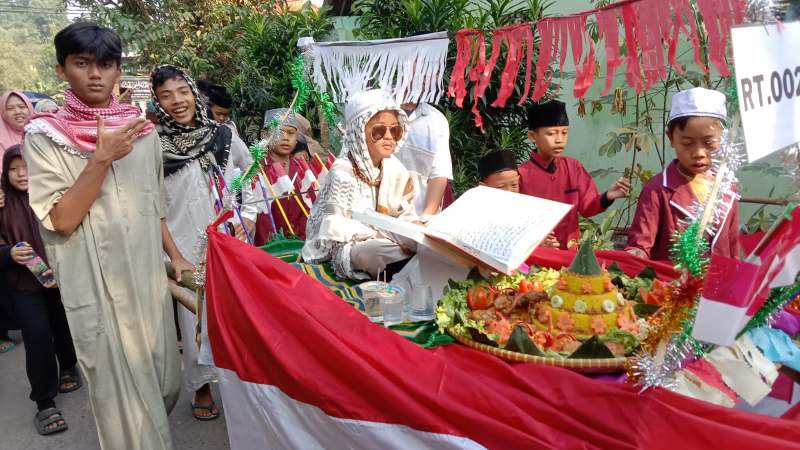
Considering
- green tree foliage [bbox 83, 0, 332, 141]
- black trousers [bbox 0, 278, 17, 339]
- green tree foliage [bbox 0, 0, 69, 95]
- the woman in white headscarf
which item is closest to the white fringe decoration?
the woman in white headscarf

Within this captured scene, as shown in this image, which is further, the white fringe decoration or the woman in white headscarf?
the white fringe decoration

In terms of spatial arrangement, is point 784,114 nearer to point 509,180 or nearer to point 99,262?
point 509,180

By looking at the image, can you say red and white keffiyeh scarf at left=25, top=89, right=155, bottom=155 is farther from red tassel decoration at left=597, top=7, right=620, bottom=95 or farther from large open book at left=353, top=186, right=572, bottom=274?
red tassel decoration at left=597, top=7, right=620, bottom=95

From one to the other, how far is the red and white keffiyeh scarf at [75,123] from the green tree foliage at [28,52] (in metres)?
24.2

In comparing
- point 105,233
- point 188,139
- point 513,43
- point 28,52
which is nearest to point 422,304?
point 105,233

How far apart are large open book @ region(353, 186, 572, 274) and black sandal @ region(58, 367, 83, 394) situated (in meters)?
2.67

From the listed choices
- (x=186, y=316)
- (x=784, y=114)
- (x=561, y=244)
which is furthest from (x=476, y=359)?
(x=186, y=316)

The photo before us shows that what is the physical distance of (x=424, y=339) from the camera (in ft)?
6.72

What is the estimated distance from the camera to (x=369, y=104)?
114 inches

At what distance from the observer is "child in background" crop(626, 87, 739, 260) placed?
2.51 metres

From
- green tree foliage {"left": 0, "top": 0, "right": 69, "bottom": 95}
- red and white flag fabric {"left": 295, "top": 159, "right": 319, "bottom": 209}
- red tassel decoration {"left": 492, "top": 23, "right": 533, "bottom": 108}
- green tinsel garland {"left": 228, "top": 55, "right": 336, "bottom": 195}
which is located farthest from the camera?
green tree foliage {"left": 0, "top": 0, "right": 69, "bottom": 95}

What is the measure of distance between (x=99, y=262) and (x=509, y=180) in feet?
6.79

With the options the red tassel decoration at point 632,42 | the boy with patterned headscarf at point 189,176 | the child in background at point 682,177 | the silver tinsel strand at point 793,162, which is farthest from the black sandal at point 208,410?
the silver tinsel strand at point 793,162

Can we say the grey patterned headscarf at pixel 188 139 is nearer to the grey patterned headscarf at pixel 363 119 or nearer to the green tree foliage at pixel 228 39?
the grey patterned headscarf at pixel 363 119
